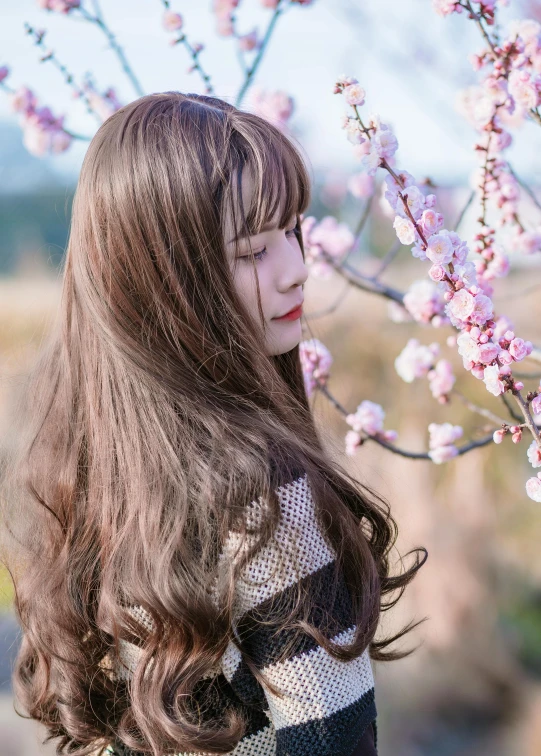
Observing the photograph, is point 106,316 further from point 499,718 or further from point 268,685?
point 499,718

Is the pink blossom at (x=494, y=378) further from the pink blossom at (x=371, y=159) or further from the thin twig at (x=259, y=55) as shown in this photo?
the thin twig at (x=259, y=55)

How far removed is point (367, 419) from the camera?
1.43 meters

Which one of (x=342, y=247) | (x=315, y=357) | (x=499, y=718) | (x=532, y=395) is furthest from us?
(x=499, y=718)

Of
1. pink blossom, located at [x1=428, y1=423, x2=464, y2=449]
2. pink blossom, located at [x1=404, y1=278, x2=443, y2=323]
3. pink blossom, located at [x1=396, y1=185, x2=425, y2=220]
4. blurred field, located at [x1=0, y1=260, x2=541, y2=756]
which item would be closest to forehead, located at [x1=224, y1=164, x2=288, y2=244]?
pink blossom, located at [x1=396, y1=185, x2=425, y2=220]

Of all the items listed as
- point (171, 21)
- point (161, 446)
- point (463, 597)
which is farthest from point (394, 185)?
point (463, 597)

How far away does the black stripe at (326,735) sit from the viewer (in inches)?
30.4

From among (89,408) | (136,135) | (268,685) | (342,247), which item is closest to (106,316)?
(89,408)

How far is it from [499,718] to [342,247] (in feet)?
6.26

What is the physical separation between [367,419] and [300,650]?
0.70m

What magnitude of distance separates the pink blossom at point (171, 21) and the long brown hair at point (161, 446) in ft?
1.82

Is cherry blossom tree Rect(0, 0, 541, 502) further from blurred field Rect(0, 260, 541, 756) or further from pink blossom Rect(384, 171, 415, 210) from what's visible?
blurred field Rect(0, 260, 541, 756)

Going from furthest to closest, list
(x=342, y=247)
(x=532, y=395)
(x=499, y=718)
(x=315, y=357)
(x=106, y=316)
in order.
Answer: (x=499, y=718) < (x=342, y=247) < (x=315, y=357) < (x=106, y=316) < (x=532, y=395)

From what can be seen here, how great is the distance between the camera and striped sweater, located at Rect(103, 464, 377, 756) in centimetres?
78

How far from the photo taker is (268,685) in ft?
2.58
